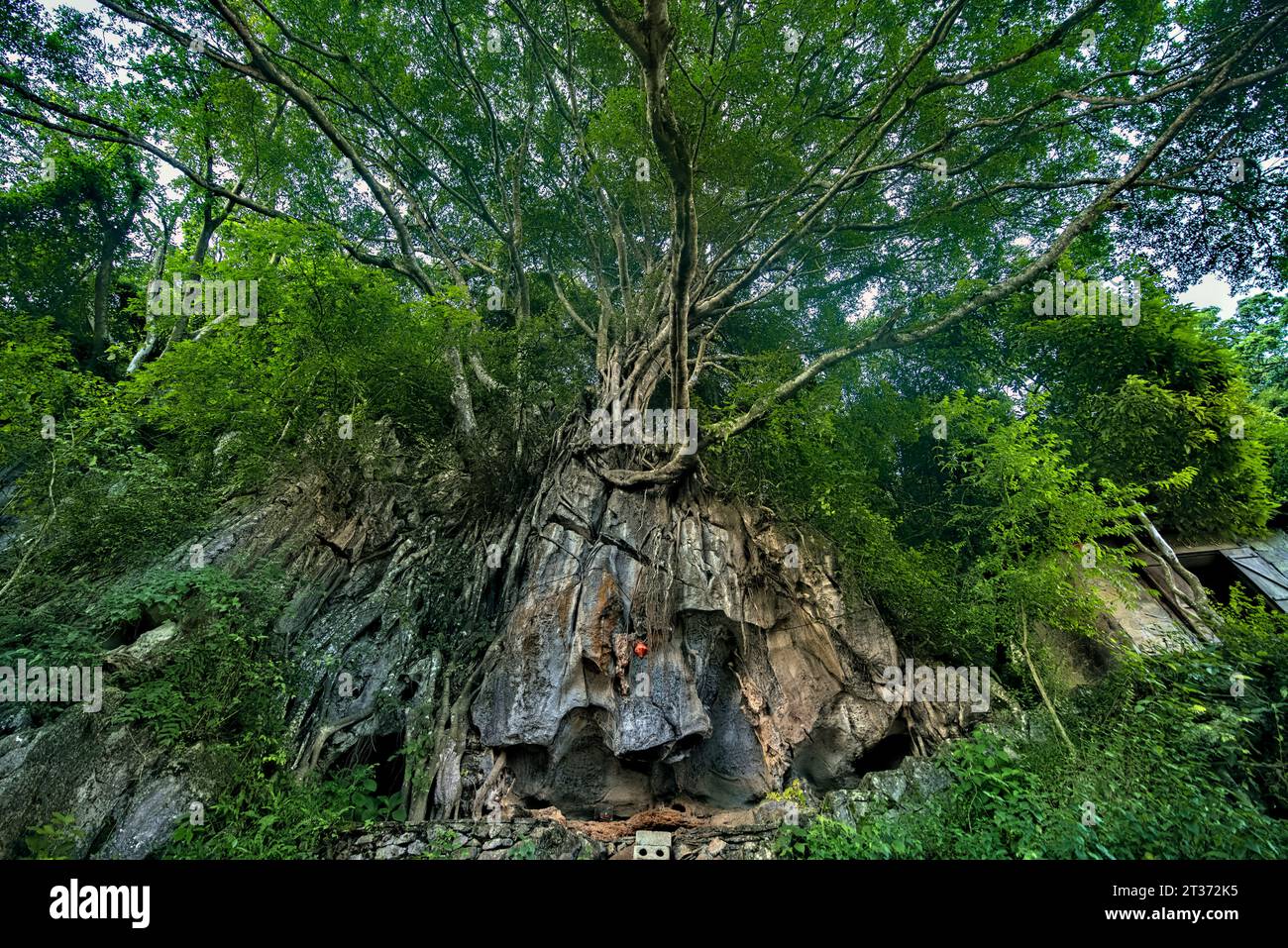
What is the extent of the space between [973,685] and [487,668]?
768 cm

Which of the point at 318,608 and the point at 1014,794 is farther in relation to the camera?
the point at 318,608

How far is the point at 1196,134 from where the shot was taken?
9.96 metres

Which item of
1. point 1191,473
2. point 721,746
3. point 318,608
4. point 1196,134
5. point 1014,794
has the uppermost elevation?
Answer: point 1196,134

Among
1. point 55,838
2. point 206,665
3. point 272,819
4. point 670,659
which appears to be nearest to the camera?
point 55,838

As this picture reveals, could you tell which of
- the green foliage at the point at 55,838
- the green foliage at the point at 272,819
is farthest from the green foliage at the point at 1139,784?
the green foliage at the point at 55,838
